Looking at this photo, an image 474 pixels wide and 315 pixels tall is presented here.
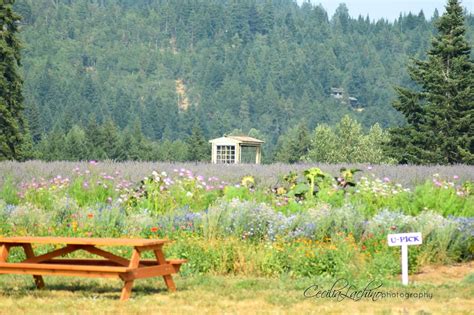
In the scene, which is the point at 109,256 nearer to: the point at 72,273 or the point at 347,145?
the point at 72,273

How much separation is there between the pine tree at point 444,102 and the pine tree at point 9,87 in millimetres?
16278

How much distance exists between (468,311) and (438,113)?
3122cm

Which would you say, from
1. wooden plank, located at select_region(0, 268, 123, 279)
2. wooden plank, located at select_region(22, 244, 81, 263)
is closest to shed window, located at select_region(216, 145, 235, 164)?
wooden plank, located at select_region(22, 244, 81, 263)

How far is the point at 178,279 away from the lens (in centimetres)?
994

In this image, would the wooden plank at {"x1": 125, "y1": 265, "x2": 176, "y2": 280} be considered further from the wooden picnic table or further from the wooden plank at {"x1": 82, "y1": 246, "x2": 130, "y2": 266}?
the wooden plank at {"x1": 82, "y1": 246, "x2": 130, "y2": 266}

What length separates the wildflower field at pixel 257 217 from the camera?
1035 cm

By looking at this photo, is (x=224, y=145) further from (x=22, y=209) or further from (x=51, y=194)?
(x=22, y=209)

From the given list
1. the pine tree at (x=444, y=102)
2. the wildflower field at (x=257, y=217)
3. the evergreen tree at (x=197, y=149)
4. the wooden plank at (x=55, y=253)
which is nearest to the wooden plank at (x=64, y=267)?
the wooden plank at (x=55, y=253)

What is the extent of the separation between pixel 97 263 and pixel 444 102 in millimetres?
30667

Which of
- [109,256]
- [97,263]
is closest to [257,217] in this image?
[97,263]

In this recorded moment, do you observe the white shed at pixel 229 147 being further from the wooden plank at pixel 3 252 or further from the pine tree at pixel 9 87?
the wooden plank at pixel 3 252

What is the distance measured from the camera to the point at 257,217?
1173cm

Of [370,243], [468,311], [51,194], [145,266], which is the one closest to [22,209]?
[51,194]

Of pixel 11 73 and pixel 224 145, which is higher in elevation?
pixel 11 73
